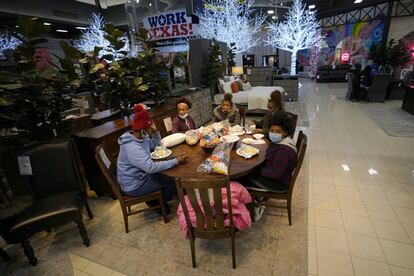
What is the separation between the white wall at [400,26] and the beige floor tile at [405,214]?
38.4 feet

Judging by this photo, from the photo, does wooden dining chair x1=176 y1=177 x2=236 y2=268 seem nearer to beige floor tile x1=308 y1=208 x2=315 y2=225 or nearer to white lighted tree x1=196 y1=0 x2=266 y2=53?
beige floor tile x1=308 y1=208 x2=315 y2=225

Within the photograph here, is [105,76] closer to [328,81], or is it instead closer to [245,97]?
[245,97]

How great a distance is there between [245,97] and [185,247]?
200 inches

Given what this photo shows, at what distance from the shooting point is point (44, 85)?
233cm

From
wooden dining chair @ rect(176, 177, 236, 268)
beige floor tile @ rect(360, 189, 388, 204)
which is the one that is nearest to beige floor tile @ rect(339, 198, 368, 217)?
beige floor tile @ rect(360, 189, 388, 204)

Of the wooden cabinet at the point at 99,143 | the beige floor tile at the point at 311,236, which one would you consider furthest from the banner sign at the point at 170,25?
the beige floor tile at the point at 311,236

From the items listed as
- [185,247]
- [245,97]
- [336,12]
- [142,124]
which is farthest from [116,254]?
[336,12]

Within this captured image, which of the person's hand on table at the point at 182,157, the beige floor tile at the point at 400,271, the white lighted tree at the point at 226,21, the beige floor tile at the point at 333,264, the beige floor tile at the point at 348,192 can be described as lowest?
the beige floor tile at the point at 400,271

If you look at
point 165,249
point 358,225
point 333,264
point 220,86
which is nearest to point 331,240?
point 333,264

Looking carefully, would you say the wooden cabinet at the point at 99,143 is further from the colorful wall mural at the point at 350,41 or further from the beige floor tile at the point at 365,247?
the colorful wall mural at the point at 350,41

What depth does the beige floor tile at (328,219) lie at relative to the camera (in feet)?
7.40

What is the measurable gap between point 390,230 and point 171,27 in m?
6.69

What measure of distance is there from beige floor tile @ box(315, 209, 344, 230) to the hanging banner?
5751 mm

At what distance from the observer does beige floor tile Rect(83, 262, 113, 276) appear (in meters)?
1.92
